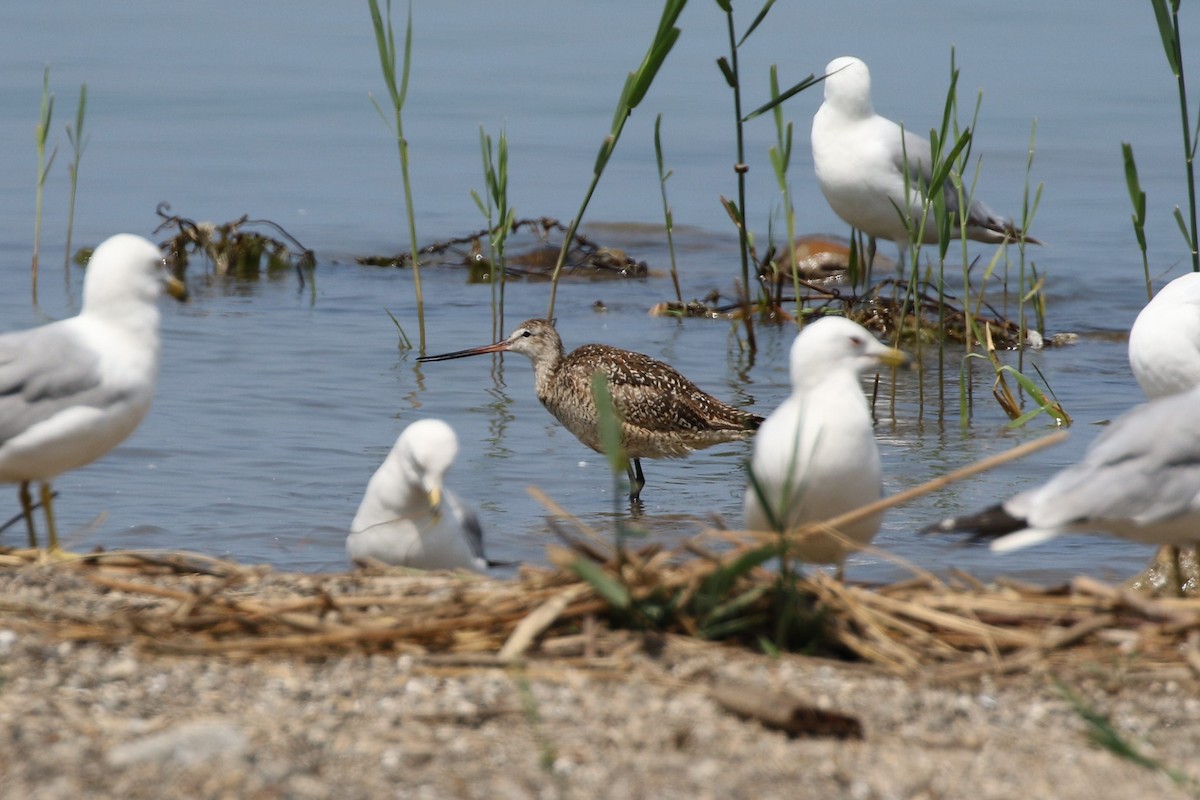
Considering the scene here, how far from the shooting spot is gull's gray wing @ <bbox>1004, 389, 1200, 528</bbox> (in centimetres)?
448

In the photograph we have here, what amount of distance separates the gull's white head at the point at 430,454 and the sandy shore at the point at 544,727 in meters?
0.98

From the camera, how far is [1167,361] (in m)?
6.58

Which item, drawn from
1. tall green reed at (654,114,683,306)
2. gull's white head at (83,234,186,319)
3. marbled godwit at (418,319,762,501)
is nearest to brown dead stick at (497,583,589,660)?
gull's white head at (83,234,186,319)

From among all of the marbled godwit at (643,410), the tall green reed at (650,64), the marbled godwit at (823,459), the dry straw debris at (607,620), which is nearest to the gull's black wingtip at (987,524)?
the dry straw debris at (607,620)

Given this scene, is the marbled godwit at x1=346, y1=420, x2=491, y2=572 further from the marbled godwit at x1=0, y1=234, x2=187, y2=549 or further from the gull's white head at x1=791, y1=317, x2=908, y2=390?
the gull's white head at x1=791, y1=317, x2=908, y2=390

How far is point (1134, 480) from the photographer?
4.58 metres

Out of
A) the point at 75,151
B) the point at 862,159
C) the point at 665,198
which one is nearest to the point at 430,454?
the point at 665,198

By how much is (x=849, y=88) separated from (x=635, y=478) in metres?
3.78

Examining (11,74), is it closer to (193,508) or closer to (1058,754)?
(193,508)

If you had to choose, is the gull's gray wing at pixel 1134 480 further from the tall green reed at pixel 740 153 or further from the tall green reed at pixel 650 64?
the tall green reed at pixel 740 153

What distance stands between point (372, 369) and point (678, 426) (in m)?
2.63

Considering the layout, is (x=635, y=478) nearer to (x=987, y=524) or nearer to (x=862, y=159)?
(x=862, y=159)

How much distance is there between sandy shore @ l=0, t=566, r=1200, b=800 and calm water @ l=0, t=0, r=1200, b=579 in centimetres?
223

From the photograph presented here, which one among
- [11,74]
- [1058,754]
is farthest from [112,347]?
[11,74]
